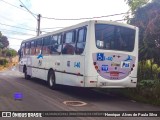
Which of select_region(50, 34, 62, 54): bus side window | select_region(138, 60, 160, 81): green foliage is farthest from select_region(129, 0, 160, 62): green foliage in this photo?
select_region(50, 34, 62, 54): bus side window

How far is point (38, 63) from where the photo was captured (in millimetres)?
19578

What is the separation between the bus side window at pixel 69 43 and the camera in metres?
14.1

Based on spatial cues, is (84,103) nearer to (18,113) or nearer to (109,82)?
(109,82)

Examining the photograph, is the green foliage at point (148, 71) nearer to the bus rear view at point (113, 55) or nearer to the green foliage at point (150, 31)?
the green foliage at point (150, 31)

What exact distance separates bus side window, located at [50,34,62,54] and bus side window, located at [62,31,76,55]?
684 mm

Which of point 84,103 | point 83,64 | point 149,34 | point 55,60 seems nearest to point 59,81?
point 55,60

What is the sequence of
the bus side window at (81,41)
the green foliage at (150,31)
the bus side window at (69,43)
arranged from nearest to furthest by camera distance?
the bus side window at (81,41) → the bus side window at (69,43) → the green foliage at (150,31)

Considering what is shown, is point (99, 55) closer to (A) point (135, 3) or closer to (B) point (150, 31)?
(B) point (150, 31)

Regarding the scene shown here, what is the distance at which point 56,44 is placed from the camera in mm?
16375

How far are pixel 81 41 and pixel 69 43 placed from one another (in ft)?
4.55

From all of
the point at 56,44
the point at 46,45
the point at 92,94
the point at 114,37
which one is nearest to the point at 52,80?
the point at 56,44

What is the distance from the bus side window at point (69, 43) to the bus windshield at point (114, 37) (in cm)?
162

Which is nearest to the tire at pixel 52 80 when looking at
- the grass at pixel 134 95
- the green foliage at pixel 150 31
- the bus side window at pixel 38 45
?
the grass at pixel 134 95

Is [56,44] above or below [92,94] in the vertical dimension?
above
